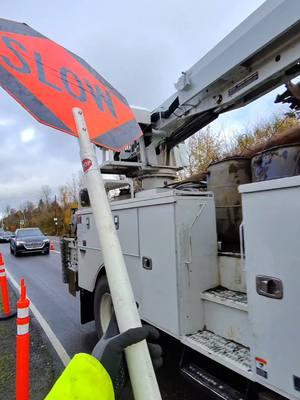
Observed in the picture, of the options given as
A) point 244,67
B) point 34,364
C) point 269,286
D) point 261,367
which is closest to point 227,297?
point 261,367

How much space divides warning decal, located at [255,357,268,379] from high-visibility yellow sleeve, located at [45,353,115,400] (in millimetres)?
1355

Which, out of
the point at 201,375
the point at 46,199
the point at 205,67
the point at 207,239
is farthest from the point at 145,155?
the point at 46,199

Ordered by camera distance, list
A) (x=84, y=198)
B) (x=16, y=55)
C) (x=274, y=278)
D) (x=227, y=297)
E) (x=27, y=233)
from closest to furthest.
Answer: (x=16, y=55)
(x=274, y=278)
(x=227, y=297)
(x=84, y=198)
(x=27, y=233)

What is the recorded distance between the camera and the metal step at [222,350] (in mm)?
2451

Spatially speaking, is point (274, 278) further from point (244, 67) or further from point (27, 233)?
point (27, 233)

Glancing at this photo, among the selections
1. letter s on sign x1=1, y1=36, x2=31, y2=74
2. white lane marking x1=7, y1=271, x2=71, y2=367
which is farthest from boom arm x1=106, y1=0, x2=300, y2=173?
white lane marking x1=7, y1=271, x2=71, y2=367

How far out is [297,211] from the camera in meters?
1.95

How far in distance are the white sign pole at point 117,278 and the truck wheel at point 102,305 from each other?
3.51 meters

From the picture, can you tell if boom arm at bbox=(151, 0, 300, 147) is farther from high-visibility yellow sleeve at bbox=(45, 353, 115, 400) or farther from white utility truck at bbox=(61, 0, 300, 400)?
high-visibility yellow sleeve at bbox=(45, 353, 115, 400)

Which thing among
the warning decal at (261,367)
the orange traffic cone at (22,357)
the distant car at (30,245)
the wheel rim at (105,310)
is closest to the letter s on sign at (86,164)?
Answer: the warning decal at (261,367)

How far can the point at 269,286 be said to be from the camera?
212cm

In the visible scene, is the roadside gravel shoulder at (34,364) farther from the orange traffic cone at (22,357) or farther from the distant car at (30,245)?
the distant car at (30,245)

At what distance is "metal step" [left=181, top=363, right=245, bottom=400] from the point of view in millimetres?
2523

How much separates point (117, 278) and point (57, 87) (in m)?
0.87
